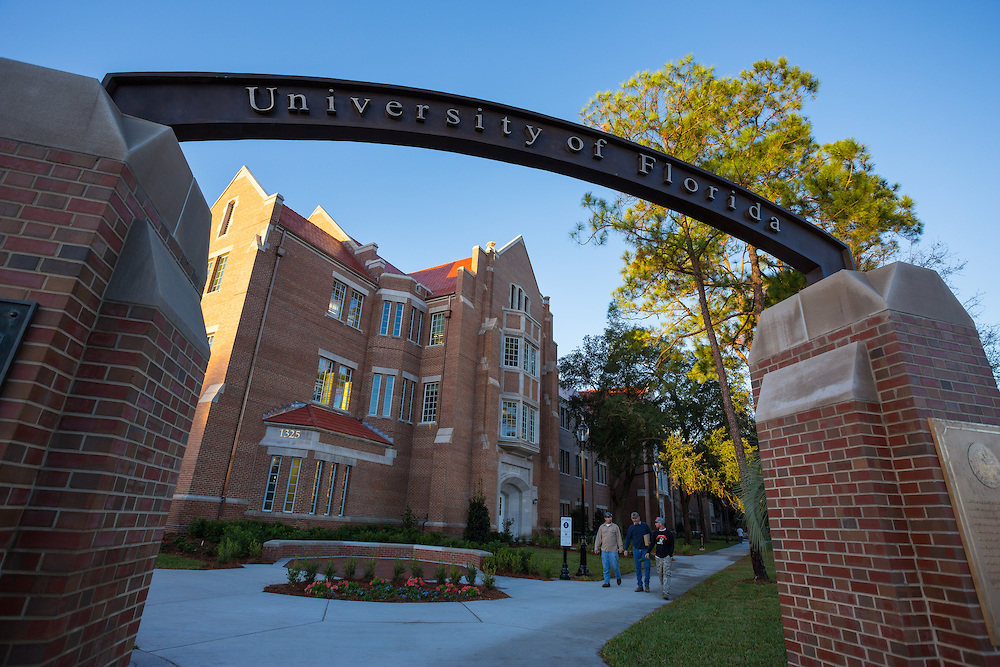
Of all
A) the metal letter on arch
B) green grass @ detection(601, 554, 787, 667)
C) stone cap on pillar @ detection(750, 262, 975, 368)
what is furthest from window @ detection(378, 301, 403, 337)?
stone cap on pillar @ detection(750, 262, 975, 368)

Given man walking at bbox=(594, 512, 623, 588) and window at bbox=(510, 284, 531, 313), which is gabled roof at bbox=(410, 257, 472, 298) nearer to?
window at bbox=(510, 284, 531, 313)

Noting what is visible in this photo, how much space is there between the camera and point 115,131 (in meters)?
2.59

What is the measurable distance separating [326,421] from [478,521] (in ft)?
26.3

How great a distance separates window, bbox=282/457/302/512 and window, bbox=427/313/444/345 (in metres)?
9.37

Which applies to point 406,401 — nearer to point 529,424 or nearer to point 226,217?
point 529,424

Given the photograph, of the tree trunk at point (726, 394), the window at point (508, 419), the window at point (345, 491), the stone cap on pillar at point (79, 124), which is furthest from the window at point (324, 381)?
the stone cap on pillar at point (79, 124)

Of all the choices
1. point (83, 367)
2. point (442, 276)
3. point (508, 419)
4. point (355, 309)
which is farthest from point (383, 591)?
point (442, 276)

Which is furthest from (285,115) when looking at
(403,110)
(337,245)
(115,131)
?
(337,245)

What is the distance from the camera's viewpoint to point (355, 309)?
25.0 meters

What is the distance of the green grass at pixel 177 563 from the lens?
36.8 feet

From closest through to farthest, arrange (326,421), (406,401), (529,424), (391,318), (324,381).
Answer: (326,421) < (324,381) < (406,401) < (391,318) < (529,424)

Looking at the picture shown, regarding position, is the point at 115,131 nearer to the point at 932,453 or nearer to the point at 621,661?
the point at 932,453

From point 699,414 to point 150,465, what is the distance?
36.3m

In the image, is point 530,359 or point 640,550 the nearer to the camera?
point 640,550
